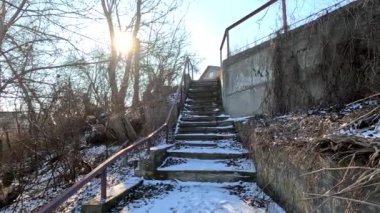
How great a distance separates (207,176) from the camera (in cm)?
639

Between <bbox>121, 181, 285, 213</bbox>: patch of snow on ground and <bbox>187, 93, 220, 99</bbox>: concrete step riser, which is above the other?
<bbox>187, 93, 220, 99</bbox>: concrete step riser

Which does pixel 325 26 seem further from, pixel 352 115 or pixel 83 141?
pixel 83 141

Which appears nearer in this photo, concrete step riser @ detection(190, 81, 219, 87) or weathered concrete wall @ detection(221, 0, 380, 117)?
weathered concrete wall @ detection(221, 0, 380, 117)

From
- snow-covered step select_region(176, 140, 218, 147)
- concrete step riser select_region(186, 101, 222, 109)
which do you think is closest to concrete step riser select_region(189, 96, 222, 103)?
concrete step riser select_region(186, 101, 222, 109)

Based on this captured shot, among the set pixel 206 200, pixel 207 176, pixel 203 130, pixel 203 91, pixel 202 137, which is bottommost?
pixel 206 200

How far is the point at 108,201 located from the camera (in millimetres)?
4961

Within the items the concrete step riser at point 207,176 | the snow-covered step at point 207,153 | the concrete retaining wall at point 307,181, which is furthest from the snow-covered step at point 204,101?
the concrete retaining wall at point 307,181

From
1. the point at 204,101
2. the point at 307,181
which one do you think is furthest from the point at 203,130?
the point at 307,181

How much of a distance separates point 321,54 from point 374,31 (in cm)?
134

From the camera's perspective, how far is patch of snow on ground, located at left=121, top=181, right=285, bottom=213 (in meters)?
5.00

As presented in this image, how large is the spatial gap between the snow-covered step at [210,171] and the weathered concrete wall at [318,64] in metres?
1.47

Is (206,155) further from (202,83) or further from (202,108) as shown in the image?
(202,83)

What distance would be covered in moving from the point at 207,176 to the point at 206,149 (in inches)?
61.0

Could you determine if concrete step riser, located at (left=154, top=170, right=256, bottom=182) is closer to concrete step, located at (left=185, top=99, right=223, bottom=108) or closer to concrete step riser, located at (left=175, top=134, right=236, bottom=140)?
concrete step riser, located at (left=175, top=134, right=236, bottom=140)
